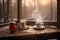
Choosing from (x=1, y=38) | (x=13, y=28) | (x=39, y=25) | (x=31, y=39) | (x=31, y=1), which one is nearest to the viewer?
(x=1, y=38)

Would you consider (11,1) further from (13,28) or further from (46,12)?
(13,28)

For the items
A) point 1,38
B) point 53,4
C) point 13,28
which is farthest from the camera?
point 53,4

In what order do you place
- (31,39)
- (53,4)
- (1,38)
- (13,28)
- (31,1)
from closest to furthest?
(1,38) < (31,39) < (13,28) < (53,4) < (31,1)

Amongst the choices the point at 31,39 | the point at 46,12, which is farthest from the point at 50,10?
the point at 31,39

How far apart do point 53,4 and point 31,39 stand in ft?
3.13

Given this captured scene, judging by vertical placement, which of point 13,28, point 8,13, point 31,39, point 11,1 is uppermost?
point 11,1

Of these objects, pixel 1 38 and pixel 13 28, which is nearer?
pixel 1 38

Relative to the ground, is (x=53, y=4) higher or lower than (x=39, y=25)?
higher

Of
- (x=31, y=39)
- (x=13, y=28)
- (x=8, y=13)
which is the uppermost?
(x=8, y=13)

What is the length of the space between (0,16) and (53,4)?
849 millimetres

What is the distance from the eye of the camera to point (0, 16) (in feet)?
7.88

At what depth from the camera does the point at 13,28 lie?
1639mm

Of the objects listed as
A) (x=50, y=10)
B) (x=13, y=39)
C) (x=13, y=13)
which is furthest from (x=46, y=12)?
(x=13, y=39)

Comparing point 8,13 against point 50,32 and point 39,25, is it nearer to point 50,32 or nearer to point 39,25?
point 39,25
